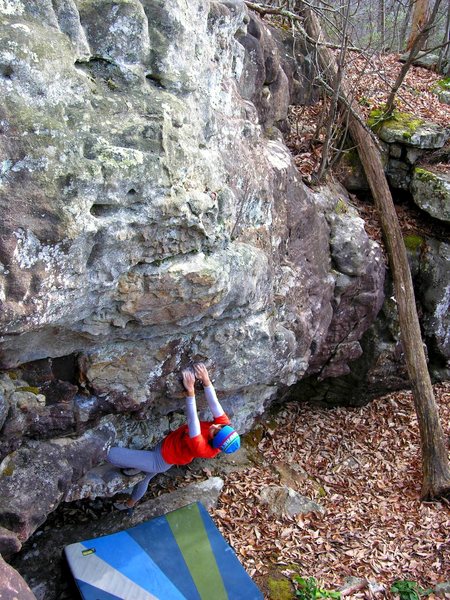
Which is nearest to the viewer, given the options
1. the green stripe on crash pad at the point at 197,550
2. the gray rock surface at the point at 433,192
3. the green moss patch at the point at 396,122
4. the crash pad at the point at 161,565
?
the crash pad at the point at 161,565

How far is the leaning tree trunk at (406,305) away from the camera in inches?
317

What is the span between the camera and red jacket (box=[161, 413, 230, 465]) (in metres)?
6.05

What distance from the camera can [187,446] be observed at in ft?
20.7

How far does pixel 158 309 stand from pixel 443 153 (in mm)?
6872

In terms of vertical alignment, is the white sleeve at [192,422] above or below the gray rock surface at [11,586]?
above

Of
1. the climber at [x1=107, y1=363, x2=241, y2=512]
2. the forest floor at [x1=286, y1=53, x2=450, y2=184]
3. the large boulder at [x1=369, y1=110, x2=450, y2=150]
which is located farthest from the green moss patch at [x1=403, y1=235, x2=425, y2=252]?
the climber at [x1=107, y1=363, x2=241, y2=512]

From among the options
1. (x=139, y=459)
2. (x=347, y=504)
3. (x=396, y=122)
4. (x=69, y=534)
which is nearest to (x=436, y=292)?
(x=396, y=122)

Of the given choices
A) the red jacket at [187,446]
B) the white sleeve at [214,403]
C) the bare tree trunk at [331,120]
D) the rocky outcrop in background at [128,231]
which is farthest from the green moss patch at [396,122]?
the red jacket at [187,446]

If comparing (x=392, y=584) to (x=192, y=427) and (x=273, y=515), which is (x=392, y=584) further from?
(x=192, y=427)

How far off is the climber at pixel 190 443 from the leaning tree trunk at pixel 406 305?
332 centimetres

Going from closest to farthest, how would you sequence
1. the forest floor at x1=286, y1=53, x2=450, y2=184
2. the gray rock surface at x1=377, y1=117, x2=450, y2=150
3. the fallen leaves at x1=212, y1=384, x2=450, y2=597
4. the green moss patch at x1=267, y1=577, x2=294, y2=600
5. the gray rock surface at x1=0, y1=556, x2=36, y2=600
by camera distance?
the gray rock surface at x1=0, y1=556, x2=36, y2=600, the green moss patch at x1=267, y1=577, x2=294, y2=600, the fallen leaves at x1=212, y1=384, x2=450, y2=597, the forest floor at x1=286, y1=53, x2=450, y2=184, the gray rock surface at x1=377, y1=117, x2=450, y2=150

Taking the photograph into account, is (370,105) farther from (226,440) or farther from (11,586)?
(11,586)

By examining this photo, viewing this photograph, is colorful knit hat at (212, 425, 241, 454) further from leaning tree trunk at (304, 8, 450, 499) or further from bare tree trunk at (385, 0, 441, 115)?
bare tree trunk at (385, 0, 441, 115)

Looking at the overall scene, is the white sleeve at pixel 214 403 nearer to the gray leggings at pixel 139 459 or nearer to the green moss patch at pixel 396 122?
the gray leggings at pixel 139 459
